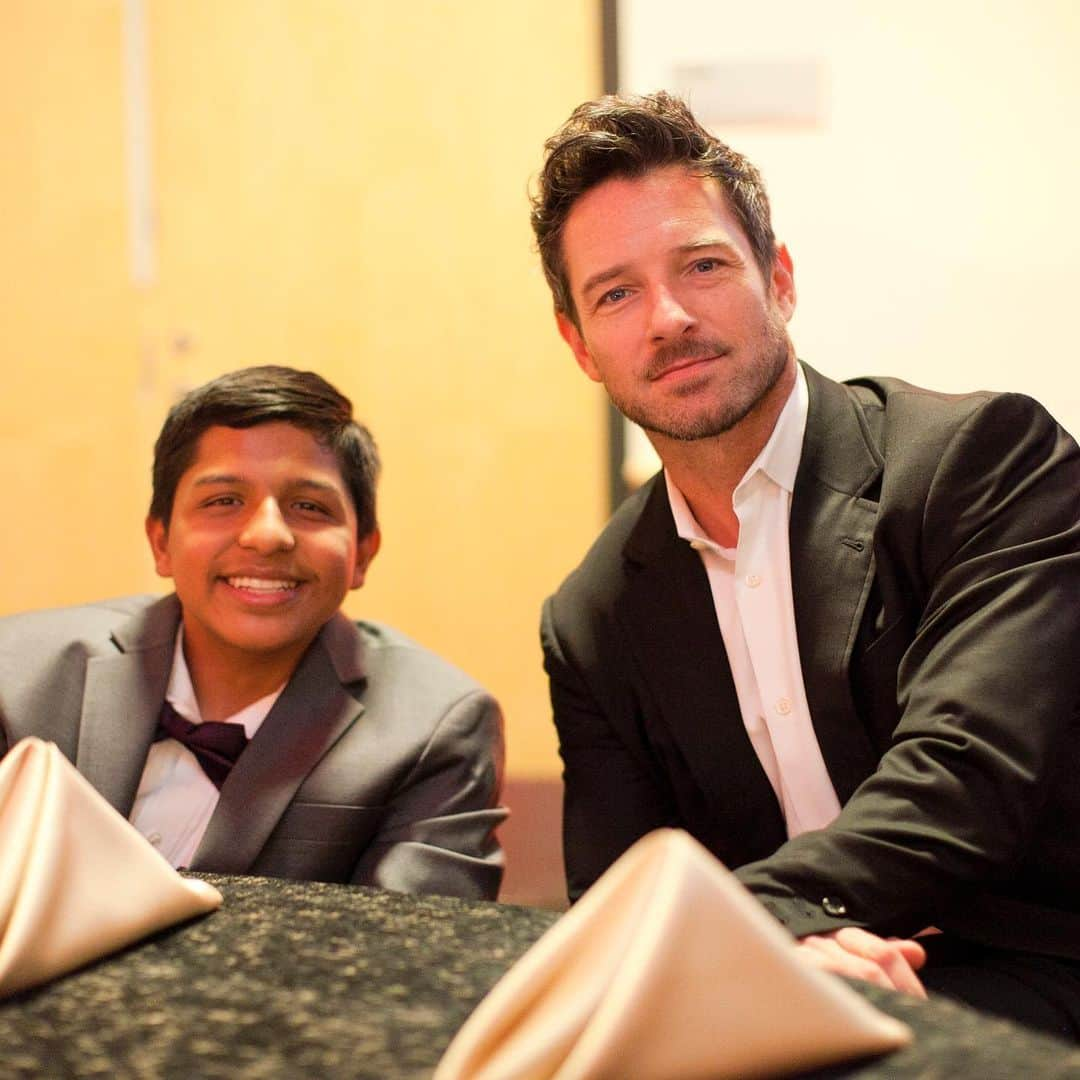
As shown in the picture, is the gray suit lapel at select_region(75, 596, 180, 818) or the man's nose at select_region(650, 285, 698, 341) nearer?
the man's nose at select_region(650, 285, 698, 341)

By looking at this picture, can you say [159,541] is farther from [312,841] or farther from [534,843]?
[534,843]

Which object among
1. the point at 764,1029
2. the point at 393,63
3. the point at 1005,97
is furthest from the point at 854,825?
the point at 393,63

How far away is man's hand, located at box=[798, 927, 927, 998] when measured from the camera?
1.20 meters

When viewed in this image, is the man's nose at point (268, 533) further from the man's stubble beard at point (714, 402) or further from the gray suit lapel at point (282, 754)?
the man's stubble beard at point (714, 402)

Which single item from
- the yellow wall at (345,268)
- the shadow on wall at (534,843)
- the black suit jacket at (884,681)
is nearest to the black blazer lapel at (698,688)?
Result: the black suit jacket at (884,681)

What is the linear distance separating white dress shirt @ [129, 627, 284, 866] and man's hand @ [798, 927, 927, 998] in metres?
0.97

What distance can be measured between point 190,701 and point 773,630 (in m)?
0.88

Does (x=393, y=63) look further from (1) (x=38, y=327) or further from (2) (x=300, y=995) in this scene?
(2) (x=300, y=995)

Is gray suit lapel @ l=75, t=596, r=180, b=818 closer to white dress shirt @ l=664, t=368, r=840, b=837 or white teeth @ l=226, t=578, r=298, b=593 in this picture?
white teeth @ l=226, t=578, r=298, b=593

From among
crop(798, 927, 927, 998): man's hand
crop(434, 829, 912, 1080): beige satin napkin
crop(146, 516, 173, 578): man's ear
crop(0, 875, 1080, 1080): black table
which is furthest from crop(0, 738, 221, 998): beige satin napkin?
crop(146, 516, 173, 578): man's ear

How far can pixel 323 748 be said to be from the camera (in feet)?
6.33

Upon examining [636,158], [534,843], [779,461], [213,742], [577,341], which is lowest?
[534,843]

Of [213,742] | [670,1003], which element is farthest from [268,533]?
[670,1003]

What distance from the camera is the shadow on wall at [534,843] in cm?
331
